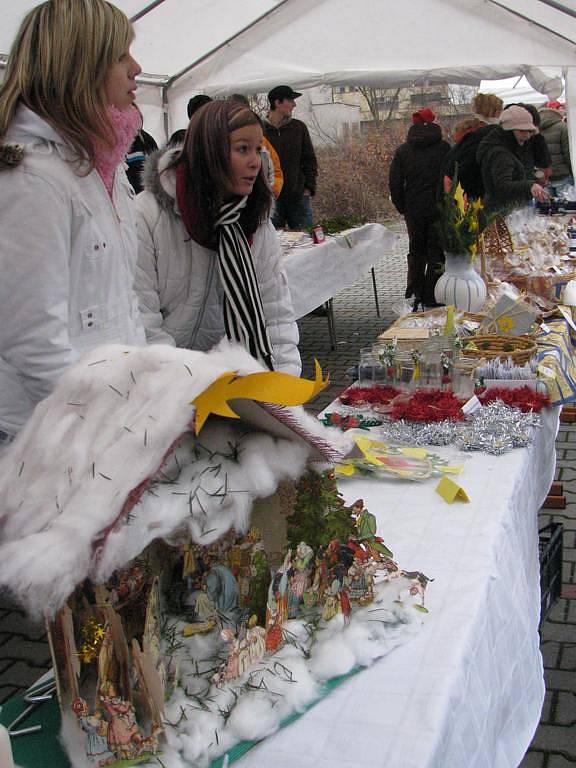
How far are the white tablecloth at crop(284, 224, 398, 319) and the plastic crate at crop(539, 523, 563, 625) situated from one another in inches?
119

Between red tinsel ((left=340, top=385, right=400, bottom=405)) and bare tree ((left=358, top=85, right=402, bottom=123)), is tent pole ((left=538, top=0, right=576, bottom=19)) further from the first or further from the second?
bare tree ((left=358, top=85, right=402, bottom=123))

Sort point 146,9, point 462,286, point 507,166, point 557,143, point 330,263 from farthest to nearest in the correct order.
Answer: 1. point 557,143
2. point 146,9
3. point 330,263
4. point 507,166
5. point 462,286

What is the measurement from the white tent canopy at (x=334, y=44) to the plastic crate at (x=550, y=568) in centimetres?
494

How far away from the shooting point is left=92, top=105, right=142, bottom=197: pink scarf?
5.09 feet

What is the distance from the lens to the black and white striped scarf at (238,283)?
7.24 feet

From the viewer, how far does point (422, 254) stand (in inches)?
281

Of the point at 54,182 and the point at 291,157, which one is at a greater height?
the point at 54,182

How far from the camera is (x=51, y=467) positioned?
39.9 inches

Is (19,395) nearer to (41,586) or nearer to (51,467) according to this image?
(51,467)

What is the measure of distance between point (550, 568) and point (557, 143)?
298 inches

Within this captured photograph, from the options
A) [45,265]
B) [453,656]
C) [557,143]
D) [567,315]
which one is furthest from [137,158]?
[453,656]

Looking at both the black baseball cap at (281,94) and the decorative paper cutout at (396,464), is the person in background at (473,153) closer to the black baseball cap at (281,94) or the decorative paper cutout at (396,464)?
the black baseball cap at (281,94)

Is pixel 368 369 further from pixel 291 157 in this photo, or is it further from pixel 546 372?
pixel 291 157

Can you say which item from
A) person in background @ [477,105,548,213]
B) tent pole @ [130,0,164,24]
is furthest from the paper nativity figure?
tent pole @ [130,0,164,24]
